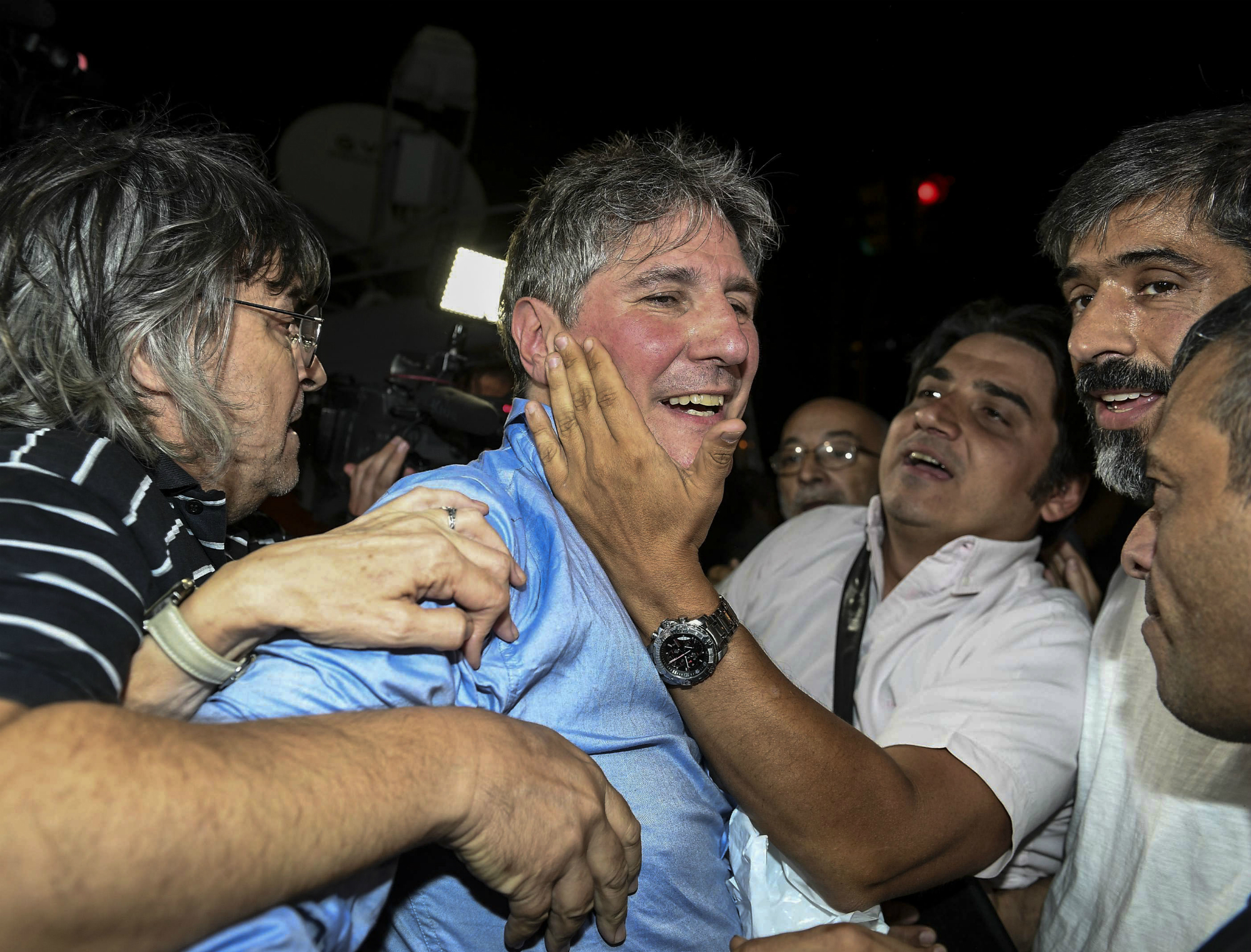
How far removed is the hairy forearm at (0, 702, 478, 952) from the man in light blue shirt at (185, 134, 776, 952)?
4.0 inches

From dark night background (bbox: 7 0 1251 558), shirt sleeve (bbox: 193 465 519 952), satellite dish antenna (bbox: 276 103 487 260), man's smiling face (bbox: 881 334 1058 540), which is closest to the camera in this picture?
shirt sleeve (bbox: 193 465 519 952)

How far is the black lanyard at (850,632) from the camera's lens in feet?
7.47

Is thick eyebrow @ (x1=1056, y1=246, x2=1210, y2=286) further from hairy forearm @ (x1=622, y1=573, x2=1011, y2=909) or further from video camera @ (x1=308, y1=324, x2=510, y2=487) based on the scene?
video camera @ (x1=308, y1=324, x2=510, y2=487)

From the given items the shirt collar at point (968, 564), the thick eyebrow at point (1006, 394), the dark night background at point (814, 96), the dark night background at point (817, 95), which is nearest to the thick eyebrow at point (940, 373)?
the thick eyebrow at point (1006, 394)

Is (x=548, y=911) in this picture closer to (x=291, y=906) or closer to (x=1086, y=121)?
(x=291, y=906)

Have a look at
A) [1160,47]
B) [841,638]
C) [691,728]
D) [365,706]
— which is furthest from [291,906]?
[1160,47]

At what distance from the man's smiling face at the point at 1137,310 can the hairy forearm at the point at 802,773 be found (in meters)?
0.86

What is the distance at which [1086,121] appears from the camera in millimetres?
3471

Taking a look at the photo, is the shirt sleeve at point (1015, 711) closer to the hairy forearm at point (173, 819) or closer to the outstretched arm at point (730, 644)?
the outstretched arm at point (730, 644)

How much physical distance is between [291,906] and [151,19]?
4969 mm

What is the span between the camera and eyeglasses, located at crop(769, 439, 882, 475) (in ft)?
12.4

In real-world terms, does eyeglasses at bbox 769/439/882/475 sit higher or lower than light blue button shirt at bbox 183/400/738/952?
lower

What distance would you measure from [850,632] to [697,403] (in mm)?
1046

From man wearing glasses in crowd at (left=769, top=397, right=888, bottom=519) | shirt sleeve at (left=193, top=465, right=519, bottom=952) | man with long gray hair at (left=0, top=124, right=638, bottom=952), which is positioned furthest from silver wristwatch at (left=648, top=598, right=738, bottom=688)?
man wearing glasses in crowd at (left=769, top=397, right=888, bottom=519)
